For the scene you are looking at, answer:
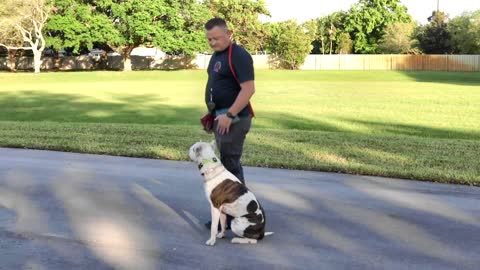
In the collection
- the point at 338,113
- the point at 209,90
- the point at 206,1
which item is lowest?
the point at 338,113

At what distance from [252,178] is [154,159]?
223 centimetres

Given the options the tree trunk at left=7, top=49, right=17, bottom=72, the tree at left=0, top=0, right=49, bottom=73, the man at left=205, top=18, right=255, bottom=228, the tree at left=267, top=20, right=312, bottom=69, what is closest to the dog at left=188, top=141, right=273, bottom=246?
the man at left=205, top=18, right=255, bottom=228

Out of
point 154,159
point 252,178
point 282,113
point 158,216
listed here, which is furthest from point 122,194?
point 282,113

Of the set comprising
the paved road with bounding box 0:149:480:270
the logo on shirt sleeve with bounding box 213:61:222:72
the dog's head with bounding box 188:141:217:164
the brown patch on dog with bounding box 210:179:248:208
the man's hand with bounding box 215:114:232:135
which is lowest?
the paved road with bounding box 0:149:480:270

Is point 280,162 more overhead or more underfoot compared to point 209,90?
more underfoot

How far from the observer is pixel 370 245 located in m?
4.92

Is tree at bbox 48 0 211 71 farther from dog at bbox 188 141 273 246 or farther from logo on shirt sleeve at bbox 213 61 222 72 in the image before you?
dog at bbox 188 141 273 246

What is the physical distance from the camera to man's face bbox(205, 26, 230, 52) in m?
4.86

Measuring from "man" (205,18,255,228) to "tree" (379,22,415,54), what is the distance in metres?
77.7

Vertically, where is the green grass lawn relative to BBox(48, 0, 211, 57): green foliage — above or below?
below

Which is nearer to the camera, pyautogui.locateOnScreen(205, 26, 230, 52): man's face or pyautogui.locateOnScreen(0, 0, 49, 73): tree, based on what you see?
pyautogui.locateOnScreen(205, 26, 230, 52): man's face

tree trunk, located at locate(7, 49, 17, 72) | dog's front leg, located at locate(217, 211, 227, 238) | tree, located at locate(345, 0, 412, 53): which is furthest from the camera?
tree, located at locate(345, 0, 412, 53)

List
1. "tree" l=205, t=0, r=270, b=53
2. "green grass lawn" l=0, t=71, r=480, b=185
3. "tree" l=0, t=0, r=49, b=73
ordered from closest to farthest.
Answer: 1. "green grass lawn" l=0, t=71, r=480, b=185
2. "tree" l=0, t=0, r=49, b=73
3. "tree" l=205, t=0, r=270, b=53

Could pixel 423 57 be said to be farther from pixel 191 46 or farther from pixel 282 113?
pixel 282 113
